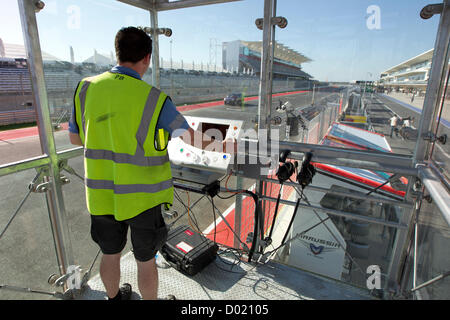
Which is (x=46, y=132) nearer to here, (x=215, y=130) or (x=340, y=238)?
(x=215, y=130)

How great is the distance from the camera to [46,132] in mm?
1965

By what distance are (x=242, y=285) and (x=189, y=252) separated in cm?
54

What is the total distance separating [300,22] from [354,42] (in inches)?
17.8

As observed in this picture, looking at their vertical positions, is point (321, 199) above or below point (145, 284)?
below

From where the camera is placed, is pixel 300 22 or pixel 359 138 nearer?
pixel 300 22

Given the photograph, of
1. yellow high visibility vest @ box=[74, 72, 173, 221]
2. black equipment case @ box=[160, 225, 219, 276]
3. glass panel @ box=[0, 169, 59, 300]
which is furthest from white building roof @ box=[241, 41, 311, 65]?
glass panel @ box=[0, 169, 59, 300]

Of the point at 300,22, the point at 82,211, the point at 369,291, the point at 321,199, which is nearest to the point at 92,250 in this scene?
the point at 82,211

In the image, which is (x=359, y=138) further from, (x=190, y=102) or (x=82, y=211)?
(x=82, y=211)

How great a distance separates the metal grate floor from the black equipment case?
0.20 feet

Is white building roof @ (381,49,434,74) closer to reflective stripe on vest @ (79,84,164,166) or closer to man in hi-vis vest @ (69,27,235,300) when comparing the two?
man in hi-vis vest @ (69,27,235,300)

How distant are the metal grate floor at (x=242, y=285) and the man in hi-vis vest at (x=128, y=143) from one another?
0.71 m

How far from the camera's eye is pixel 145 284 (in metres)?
1.75

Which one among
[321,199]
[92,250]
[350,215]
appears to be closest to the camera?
[350,215]

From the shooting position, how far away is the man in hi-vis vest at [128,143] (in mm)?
1454
